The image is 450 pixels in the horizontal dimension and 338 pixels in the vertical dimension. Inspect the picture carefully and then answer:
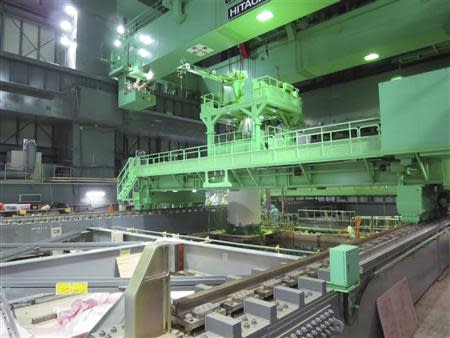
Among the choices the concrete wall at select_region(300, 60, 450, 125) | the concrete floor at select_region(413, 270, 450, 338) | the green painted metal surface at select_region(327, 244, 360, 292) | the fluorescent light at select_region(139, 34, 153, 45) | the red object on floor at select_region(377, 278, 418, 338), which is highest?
the fluorescent light at select_region(139, 34, 153, 45)

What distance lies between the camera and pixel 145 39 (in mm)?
15727

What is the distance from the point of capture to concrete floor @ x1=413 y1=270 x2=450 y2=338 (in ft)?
11.9

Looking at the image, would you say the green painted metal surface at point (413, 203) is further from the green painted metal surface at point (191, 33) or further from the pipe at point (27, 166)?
the pipe at point (27, 166)

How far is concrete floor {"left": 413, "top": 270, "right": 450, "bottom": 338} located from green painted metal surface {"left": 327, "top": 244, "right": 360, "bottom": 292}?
6.45ft

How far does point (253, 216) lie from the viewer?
1521 centimetres

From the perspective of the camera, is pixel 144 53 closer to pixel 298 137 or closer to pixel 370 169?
pixel 298 137

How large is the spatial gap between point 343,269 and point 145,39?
53.6 ft

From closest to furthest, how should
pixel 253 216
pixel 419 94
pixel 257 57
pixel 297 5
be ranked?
1. pixel 419 94
2. pixel 297 5
3. pixel 253 216
4. pixel 257 57

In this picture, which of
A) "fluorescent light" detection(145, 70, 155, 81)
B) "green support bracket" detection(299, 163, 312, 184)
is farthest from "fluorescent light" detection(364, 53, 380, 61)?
"fluorescent light" detection(145, 70, 155, 81)

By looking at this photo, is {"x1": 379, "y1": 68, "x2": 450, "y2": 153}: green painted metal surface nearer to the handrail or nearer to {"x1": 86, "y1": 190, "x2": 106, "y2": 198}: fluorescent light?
the handrail

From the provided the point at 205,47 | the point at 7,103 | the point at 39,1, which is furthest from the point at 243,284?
the point at 39,1

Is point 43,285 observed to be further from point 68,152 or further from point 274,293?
point 68,152

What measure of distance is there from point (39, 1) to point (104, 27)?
501 centimetres

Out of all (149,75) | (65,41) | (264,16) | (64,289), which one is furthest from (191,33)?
(65,41)
